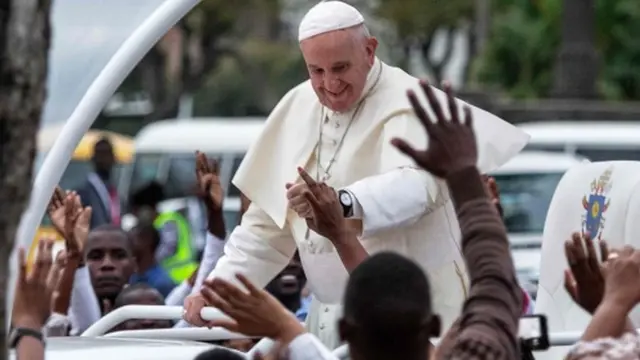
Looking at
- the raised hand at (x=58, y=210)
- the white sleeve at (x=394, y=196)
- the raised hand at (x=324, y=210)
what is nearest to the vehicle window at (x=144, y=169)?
the raised hand at (x=58, y=210)

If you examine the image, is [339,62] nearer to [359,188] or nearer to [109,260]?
[359,188]

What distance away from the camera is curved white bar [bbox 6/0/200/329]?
529cm

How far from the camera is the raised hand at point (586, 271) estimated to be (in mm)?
4180

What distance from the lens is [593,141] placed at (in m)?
16.7

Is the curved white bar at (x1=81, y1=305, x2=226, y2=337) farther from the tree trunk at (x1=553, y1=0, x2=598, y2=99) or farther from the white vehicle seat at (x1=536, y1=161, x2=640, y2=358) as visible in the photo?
the tree trunk at (x1=553, y1=0, x2=598, y2=99)

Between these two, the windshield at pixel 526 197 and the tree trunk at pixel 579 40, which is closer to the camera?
the windshield at pixel 526 197

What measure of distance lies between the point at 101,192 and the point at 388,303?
9510 mm

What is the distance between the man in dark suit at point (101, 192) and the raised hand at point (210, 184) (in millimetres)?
4248

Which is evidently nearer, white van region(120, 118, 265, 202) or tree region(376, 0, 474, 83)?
white van region(120, 118, 265, 202)

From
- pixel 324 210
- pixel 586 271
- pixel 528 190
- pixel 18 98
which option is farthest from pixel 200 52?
pixel 18 98

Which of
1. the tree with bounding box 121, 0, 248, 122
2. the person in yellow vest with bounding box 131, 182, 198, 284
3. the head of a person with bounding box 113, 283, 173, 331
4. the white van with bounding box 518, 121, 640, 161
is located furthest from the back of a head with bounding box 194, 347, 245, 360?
the tree with bounding box 121, 0, 248, 122

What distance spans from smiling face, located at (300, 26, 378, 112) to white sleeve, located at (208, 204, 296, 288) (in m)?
0.50

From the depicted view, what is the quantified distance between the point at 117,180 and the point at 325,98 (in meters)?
17.3

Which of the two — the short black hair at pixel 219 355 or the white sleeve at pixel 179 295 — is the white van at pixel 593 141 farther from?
the short black hair at pixel 219 355
